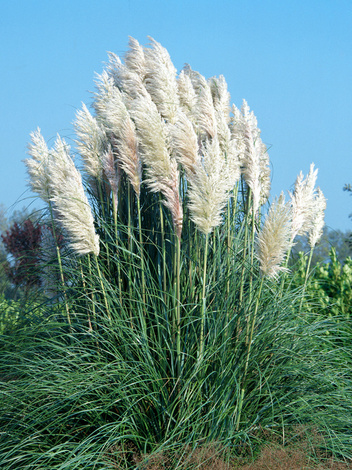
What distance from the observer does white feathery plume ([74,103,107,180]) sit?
14.6 ft

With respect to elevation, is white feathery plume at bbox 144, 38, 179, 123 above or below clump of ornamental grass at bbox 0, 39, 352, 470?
above

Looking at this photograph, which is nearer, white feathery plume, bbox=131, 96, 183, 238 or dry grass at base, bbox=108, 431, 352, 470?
dry grass at base, bbox=108, 431, 352, 470

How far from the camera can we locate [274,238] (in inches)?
142

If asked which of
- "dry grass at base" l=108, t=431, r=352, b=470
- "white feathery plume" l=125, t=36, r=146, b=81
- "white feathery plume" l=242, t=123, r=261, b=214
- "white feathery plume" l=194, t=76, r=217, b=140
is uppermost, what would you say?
"white feathery plume" l=125, t=36, r=146, b=81

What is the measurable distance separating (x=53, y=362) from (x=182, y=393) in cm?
103

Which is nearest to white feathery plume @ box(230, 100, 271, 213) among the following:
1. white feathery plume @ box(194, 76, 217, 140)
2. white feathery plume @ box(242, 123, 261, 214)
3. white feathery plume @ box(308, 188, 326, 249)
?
white feathery plume @ box(242, 123, 261, 214)

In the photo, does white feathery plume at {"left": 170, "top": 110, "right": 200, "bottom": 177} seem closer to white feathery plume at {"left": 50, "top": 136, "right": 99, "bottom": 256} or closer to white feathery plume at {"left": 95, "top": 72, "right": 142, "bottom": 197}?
white feathery plume at {"left": 95, "top": 72, "right": 142, "bottom": 197}

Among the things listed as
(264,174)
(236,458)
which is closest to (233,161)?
(264,174)

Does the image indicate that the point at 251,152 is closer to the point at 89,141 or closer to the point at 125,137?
the point at 125,137

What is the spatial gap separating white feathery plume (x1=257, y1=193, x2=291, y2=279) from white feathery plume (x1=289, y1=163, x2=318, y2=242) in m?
0.61

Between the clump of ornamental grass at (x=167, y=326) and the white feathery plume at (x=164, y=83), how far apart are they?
12 millimetres

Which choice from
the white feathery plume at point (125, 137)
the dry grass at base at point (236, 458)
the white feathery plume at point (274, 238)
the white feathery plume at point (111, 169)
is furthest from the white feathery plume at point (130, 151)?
the dry grass at base at point (236, 458)

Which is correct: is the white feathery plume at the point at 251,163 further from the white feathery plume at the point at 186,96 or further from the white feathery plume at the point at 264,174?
the white feathery plume at the point at 186,96

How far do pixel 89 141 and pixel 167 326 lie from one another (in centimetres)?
170
